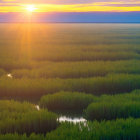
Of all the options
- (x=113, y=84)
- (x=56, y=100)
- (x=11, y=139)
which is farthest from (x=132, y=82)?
(x=11, y=139)

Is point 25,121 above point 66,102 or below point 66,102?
below

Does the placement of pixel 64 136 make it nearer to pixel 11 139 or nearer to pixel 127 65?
pixel 11 139

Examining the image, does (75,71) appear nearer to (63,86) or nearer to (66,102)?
(63,86)

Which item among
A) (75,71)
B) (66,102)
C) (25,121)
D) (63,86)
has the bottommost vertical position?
(25,121)

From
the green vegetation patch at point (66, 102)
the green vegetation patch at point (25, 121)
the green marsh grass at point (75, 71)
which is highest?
the green marsh grass at point (75, 71)

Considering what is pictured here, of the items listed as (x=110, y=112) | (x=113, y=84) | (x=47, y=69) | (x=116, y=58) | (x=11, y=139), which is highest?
(x=116, y=58)

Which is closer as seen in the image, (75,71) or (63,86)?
(63,86)

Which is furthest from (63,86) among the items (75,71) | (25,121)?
(25,121)

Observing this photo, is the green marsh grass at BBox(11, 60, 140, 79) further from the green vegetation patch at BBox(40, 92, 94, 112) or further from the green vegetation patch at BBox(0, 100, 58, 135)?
the green vegetation patch at BBox(0, 100, 58, 135)

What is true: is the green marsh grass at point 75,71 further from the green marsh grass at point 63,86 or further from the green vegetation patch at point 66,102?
the green vegetation patch at point 66,102

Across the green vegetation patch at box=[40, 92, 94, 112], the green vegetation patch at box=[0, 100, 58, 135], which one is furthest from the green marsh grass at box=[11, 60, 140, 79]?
the green vegetation patch at box=[0, 100, 58, 135]

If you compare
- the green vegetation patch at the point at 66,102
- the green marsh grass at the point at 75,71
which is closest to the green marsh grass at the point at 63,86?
the green vegetation patch at the point at 66,102
